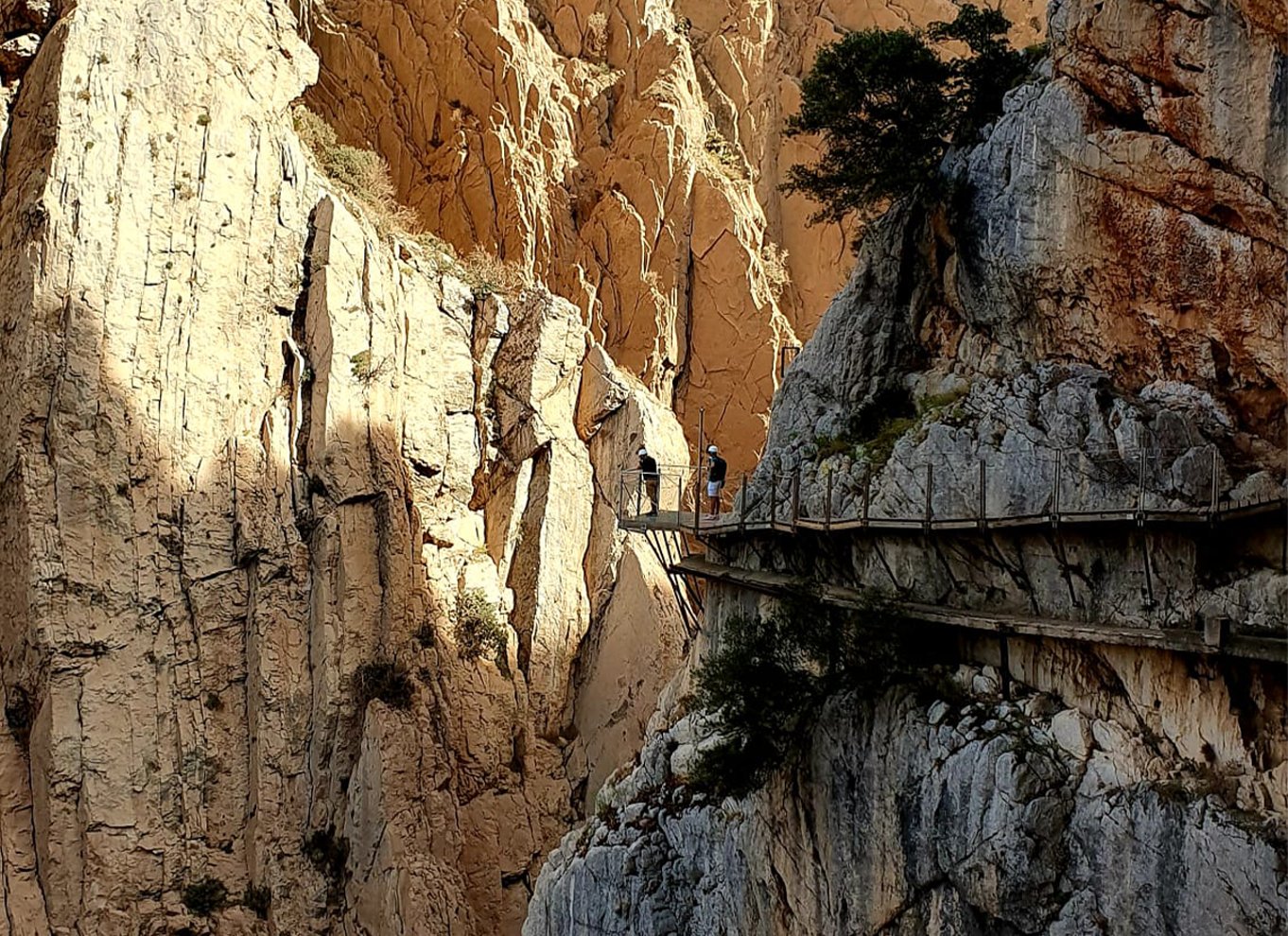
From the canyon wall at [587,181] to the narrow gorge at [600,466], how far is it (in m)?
0.11

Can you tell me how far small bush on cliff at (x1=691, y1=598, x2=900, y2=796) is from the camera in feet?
55.8

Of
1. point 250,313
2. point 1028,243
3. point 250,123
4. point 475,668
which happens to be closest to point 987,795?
point 1028,243

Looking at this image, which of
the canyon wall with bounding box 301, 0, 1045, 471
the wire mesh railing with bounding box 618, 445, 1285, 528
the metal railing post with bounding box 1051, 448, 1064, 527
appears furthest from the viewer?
the canyon wall with bounding box 301, 0, 1045, 471

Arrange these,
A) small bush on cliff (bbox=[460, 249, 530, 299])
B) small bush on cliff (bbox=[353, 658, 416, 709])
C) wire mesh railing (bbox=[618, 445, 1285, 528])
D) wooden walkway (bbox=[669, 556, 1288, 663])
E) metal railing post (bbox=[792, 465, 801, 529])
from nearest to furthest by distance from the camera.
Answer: wooden walkway (bbox=[669, 556, 1288, 663]) < wire mesh railing (bbox=[618, 445, 1285, 528]) < metal railing post (bbox=[792, 465, 801, 529]) < small bush on cliff (bbox=[353, 658, 416, 709]) < small bush on cliff (bbox=[460, 249, 530, 299])

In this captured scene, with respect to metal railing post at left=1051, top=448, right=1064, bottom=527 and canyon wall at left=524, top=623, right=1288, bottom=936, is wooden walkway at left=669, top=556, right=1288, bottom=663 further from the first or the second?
metal railing post at left=1051, top=448, right=1064, bottom=527

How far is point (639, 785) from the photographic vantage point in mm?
20453

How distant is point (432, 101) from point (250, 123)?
24.2 ft

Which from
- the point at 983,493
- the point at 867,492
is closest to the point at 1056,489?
the point at 983,493

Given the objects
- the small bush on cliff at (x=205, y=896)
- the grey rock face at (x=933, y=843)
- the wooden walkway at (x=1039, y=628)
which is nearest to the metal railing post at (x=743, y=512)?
the wooden walkway at (x=1039, y=628)

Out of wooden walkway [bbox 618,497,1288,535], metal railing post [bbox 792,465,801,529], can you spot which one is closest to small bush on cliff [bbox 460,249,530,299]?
wooden walkway [bbox 618,497,1288,535]

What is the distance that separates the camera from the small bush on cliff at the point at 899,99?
19422mm

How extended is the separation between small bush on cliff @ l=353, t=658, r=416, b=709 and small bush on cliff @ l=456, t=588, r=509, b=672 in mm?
1549

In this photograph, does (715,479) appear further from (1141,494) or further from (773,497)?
(1141,494)

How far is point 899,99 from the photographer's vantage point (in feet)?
65.8
